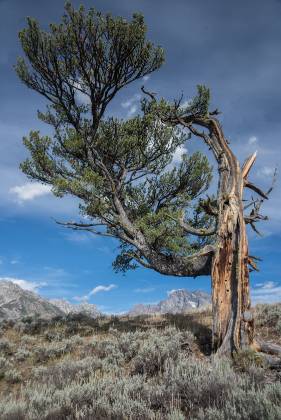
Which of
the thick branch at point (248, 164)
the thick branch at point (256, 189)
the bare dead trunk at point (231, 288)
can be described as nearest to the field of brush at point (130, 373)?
the bare dead trunk at point (231, 288)

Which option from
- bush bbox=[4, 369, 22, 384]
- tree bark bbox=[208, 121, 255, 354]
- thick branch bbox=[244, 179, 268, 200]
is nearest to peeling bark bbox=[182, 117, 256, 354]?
tree bark bbox=[208, 121, 255, 354]

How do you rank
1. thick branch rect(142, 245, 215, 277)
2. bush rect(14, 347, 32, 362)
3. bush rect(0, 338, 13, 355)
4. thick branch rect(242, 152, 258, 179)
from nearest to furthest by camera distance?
thick branch rect(142, 245, 215, 277) → bush rect(14, 347, 32, 362) → thick branch rect(242, 152, 258, 179) → bush rect(0, 338, 13, 355)

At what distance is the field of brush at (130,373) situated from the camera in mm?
5621

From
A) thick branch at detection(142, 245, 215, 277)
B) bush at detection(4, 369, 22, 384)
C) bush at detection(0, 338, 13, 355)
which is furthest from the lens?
bush at detection(0, 338, 13, 355)

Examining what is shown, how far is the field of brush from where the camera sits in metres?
5.62

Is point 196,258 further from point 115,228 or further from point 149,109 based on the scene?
point 149,109

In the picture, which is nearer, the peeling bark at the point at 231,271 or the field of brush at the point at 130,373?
the field of brush at the point at 130,373

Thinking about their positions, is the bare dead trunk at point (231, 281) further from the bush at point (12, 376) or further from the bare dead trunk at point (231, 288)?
the bush at point (12, 376)

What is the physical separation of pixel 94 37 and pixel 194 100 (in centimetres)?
433

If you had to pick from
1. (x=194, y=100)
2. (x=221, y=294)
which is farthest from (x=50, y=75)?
(x=221, y=294)

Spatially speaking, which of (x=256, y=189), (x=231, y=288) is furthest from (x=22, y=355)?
(x=256, y=189)

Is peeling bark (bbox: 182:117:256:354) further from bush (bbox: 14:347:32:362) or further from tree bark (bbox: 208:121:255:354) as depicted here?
bush (bbox: 14:347:32:362)

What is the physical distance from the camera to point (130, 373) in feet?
30.6

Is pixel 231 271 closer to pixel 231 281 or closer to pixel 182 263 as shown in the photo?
pixel 231 281
